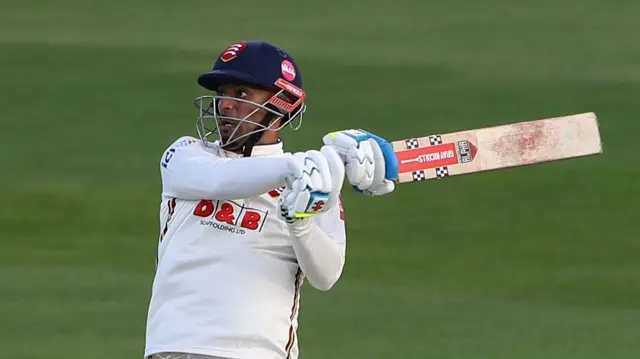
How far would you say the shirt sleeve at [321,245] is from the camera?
12.2 feet

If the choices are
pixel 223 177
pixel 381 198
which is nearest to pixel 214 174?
pixel 223 177

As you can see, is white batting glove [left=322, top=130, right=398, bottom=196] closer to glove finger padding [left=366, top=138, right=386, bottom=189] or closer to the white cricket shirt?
glove finger padding [left=366, top=138, right=386, bottom=189]

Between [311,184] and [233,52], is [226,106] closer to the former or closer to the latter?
[233,52]

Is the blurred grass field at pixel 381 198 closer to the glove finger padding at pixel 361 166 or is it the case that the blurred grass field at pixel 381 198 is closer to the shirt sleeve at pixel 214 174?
the shirt sleeve at pixel 214 174

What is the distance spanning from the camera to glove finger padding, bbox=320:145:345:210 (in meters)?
3.58

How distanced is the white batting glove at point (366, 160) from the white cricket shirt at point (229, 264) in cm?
17

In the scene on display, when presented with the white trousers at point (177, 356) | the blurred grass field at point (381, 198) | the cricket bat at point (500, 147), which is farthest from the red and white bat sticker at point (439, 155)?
the blurred grass field at point (381, 198)

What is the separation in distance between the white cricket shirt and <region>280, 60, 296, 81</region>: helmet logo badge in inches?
12.0

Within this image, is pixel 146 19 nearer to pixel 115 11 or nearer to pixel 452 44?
pixel 115 11

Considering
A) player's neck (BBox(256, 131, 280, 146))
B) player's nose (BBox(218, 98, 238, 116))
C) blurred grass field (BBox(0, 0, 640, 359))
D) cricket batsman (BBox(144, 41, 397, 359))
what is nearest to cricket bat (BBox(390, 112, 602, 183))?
cricket batsman (BBox(144, 41, 397, 359))

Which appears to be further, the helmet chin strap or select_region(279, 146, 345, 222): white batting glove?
the helmet chin strap

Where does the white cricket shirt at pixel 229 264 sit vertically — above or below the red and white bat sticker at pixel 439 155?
below

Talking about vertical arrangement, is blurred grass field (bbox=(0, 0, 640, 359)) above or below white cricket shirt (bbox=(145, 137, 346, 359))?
above

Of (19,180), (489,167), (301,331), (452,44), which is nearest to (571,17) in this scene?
(452,44)
